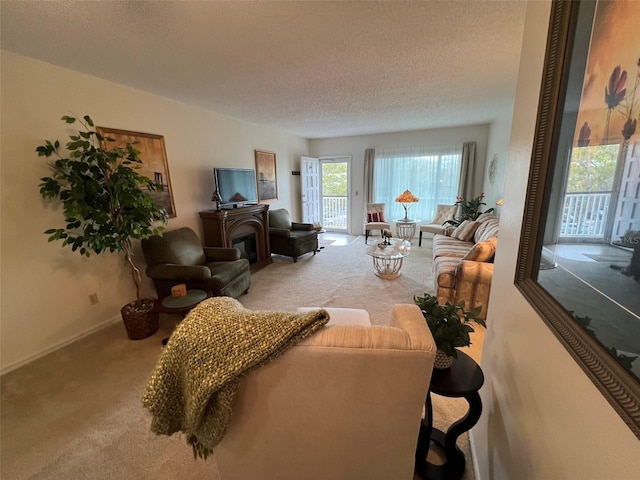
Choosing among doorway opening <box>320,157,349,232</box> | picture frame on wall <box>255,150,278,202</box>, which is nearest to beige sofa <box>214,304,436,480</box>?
picture frame on wall <box>255,150,278,202</box>

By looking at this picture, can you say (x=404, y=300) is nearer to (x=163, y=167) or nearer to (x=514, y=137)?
(x=514, y=137)

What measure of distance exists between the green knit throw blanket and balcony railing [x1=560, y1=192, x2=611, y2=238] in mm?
706

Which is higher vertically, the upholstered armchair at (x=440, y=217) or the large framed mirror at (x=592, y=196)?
the large framed mirror at (x=592, y=196)

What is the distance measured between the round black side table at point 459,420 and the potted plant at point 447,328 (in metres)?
0.06

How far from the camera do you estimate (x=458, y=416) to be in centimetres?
166

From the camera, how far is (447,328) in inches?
42.1

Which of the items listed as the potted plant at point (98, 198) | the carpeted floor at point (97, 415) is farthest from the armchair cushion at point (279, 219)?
the potted plant at point (98, 198)

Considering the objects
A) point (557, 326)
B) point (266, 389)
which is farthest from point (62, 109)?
point (557, 326)

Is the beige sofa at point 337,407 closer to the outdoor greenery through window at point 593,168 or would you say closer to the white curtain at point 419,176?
the outdoor greenery through window at point 593,168

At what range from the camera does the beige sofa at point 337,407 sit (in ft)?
2.61

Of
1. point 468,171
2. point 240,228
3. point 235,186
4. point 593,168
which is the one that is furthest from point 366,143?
point 593,168

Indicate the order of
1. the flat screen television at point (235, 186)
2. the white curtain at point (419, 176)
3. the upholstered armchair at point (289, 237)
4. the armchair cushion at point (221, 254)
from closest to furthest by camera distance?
the armchair cushion at point (221, 254)
the flat screen television at point (235, 186)
the upholstered armchair at point (289, 237)
the white curtain at point (419, 176)

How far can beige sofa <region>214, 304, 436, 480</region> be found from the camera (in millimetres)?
795

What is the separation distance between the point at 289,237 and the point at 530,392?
13.0 ft
